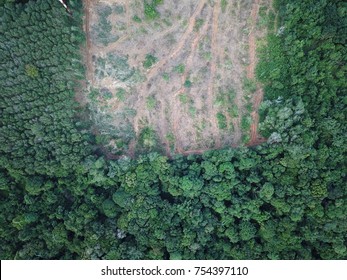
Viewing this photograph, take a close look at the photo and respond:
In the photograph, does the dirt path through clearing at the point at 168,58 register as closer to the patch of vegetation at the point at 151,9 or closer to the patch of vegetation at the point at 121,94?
the patch of vegetation at the point at 121,94

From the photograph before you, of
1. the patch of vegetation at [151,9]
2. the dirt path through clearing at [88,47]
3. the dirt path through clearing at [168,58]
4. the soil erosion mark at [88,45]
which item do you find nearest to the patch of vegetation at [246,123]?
the dirt path through clearing at [168,58]

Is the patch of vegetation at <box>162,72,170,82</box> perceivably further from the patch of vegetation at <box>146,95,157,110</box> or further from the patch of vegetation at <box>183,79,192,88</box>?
the patch of vegetation at <box>146,95,157,110</box>

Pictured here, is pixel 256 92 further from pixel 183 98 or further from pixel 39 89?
pixel 39 89

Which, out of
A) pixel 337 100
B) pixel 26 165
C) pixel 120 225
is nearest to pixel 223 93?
pixel 337 100

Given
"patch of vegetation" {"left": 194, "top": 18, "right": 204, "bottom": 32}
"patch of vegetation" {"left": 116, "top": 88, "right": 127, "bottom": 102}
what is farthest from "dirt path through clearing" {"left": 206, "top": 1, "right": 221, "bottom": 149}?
"patch of vegetation" {"left": 116, "top": 88, "right": 127, "bottom": 102}

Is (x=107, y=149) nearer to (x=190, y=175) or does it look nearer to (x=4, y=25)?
(x=190, y=175)

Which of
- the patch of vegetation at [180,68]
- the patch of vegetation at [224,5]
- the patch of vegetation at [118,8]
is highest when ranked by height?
the patch of vegetation at [118,8]

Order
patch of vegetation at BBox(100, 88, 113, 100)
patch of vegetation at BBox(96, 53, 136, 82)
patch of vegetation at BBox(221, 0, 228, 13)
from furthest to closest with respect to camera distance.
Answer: patch of vegetation at BBox(100, 88, 113, 100) → patch of vegetation at BBox(96, 53, 136, 82) → patch of vegetation at BBox(221, 0, 228, 13)
